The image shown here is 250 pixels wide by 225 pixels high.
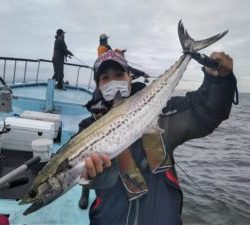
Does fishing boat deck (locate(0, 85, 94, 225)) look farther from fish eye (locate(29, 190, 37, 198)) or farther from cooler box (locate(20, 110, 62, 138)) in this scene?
fish eye (locate(29, 190, 37, 198))

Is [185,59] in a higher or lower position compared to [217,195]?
higher

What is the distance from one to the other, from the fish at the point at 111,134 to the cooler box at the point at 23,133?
4.36 metres

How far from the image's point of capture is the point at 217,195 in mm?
10641

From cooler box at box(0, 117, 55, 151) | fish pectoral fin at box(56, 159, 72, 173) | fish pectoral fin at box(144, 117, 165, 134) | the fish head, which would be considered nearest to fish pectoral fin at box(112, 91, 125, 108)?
fish pectoral fin at box(144, 117, 165, 134)

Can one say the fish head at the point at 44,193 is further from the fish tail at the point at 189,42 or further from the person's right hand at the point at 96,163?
the fish tail at the point at 189,42

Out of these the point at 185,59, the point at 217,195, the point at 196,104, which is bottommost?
the point at 217,195

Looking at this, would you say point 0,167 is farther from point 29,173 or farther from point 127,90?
point 127,90

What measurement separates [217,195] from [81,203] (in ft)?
20.9

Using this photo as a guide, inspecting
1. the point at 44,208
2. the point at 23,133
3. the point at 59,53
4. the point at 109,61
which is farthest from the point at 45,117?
the point at 59,53

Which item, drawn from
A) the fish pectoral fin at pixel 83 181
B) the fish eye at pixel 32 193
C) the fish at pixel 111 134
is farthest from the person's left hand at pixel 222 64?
the fish eye at pixel 32 193

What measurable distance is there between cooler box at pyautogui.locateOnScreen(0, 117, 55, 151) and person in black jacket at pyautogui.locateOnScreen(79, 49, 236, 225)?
404cm

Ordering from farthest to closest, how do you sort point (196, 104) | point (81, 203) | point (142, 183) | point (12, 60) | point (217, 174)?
1. point (12, 60)
2. point (217, 174)
3. point (81, 203)
4. point (196, 104)
5. point (142, 183)

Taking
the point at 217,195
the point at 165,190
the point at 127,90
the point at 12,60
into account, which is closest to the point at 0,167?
the point at 127,90

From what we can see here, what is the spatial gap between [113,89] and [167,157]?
0.85 m
